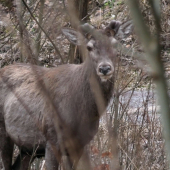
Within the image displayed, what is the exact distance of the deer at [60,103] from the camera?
5.36m

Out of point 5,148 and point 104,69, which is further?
point 5,148

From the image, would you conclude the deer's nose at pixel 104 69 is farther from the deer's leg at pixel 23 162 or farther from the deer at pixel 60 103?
the deer's leg at pixel 23 162

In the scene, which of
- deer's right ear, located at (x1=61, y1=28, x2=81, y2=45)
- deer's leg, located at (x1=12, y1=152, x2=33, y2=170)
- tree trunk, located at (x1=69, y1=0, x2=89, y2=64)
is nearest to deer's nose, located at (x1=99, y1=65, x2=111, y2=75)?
deer's right ear, located at (x1=61, y1=28, x2=81, y2=45)

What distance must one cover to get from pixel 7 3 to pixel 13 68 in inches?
40.5

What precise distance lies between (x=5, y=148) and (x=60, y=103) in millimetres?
1499

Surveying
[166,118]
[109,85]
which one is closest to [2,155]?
[109,85]

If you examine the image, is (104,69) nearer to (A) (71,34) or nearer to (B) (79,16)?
(A) (71,34)

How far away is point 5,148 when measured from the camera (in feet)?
21.9

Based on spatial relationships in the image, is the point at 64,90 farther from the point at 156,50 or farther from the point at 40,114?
the point at 156,50

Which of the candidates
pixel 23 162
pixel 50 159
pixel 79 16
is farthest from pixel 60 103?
pixel 79 16

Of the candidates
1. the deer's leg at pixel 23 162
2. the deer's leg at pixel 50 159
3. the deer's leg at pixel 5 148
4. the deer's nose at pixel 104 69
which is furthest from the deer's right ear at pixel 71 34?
the deer's leg at pixel 23 162

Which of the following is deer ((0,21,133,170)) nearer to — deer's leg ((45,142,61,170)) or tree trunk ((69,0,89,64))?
deer's leg ((45,142,61,170))

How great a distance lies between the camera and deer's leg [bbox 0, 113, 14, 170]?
21.8 feet

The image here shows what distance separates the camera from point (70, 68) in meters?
6.00
